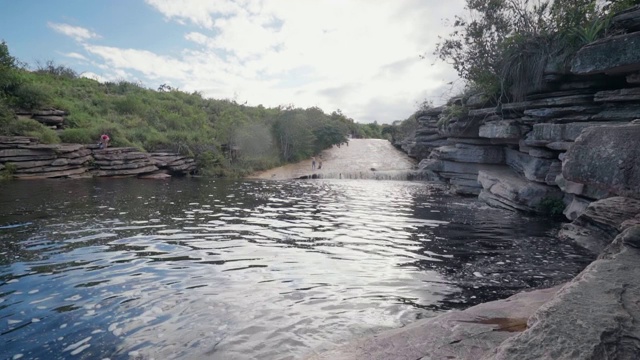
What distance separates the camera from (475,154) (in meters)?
15.4

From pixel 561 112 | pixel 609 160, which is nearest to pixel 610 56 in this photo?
pixel 561 112

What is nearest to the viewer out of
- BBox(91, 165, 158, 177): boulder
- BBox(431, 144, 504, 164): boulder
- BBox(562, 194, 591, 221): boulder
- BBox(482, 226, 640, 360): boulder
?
BBox(482, 226, 640, 360): boulder

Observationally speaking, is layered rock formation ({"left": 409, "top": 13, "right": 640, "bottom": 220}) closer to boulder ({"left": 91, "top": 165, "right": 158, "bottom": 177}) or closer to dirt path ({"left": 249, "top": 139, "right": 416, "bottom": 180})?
dirt path ({"left": 249, "top": 139, "right": 416, "bottom": 180})

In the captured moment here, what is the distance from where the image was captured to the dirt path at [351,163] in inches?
1106

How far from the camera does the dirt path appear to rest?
2809cm

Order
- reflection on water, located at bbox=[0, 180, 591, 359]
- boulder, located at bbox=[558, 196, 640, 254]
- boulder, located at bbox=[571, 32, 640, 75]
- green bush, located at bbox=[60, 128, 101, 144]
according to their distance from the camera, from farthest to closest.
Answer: green bush, located at bbox=[60, 128, 101, 144], boulder, located at bbox=[571, 32, 640, 75], boulder, located at bbox=[558, 196, 640, 254], reflection on water, located at bbox=[0, 180, 591, 359]

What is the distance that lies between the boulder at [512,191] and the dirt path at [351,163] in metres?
13.6

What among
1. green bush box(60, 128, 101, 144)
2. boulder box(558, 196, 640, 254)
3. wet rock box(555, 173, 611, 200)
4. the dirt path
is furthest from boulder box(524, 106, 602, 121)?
green bush box(60, 128, 101, 144)

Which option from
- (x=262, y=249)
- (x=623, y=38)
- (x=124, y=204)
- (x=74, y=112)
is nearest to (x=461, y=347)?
(x=262, y=249)

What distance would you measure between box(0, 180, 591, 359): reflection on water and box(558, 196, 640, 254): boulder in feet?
1.15

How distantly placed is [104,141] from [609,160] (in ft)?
78.4

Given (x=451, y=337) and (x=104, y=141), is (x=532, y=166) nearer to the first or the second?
(x=451, y=337)

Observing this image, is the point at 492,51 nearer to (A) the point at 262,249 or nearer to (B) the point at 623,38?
(B) the point at 623,38

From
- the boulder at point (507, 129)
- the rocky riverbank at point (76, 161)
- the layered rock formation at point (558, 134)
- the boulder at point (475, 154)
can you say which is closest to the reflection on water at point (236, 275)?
the layered rock formation at point (558, 134)
